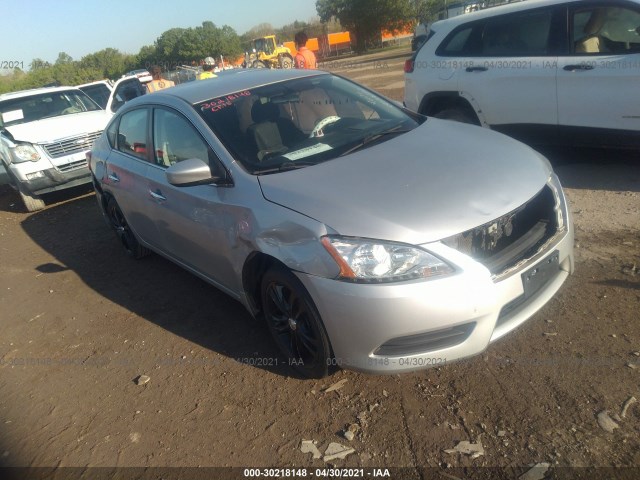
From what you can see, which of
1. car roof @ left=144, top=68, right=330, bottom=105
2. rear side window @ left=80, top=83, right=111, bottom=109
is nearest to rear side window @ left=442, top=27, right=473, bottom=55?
car roof @ left=144, top=68, right=330, bottom=105

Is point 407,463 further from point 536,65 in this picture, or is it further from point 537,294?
point 536,65

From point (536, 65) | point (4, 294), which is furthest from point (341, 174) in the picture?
point (4, 294)

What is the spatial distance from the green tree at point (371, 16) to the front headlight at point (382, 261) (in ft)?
155

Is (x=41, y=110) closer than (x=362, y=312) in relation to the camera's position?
No

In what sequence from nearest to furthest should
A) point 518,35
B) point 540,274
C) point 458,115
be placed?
point 540,274, point 518,35, point 458,115

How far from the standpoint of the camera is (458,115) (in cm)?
640

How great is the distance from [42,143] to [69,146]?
0.39m

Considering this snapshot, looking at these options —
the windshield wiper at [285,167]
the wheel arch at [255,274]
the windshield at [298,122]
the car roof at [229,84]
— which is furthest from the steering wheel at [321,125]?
the wheel arch at [255,274]

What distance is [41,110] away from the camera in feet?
30.9

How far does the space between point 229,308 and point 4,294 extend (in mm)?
2782

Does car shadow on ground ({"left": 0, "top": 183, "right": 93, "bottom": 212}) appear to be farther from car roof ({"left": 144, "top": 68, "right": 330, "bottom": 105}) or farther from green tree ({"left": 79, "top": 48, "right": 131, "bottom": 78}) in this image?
green tree ({"left": 79, "top": 48, "right": 131, "bottom": 78})

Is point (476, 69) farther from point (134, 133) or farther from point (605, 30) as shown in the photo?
point (134, 133)

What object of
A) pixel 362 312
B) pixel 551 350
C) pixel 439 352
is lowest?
pixel 551 350

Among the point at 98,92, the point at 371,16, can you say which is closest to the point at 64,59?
the point at 371,16
